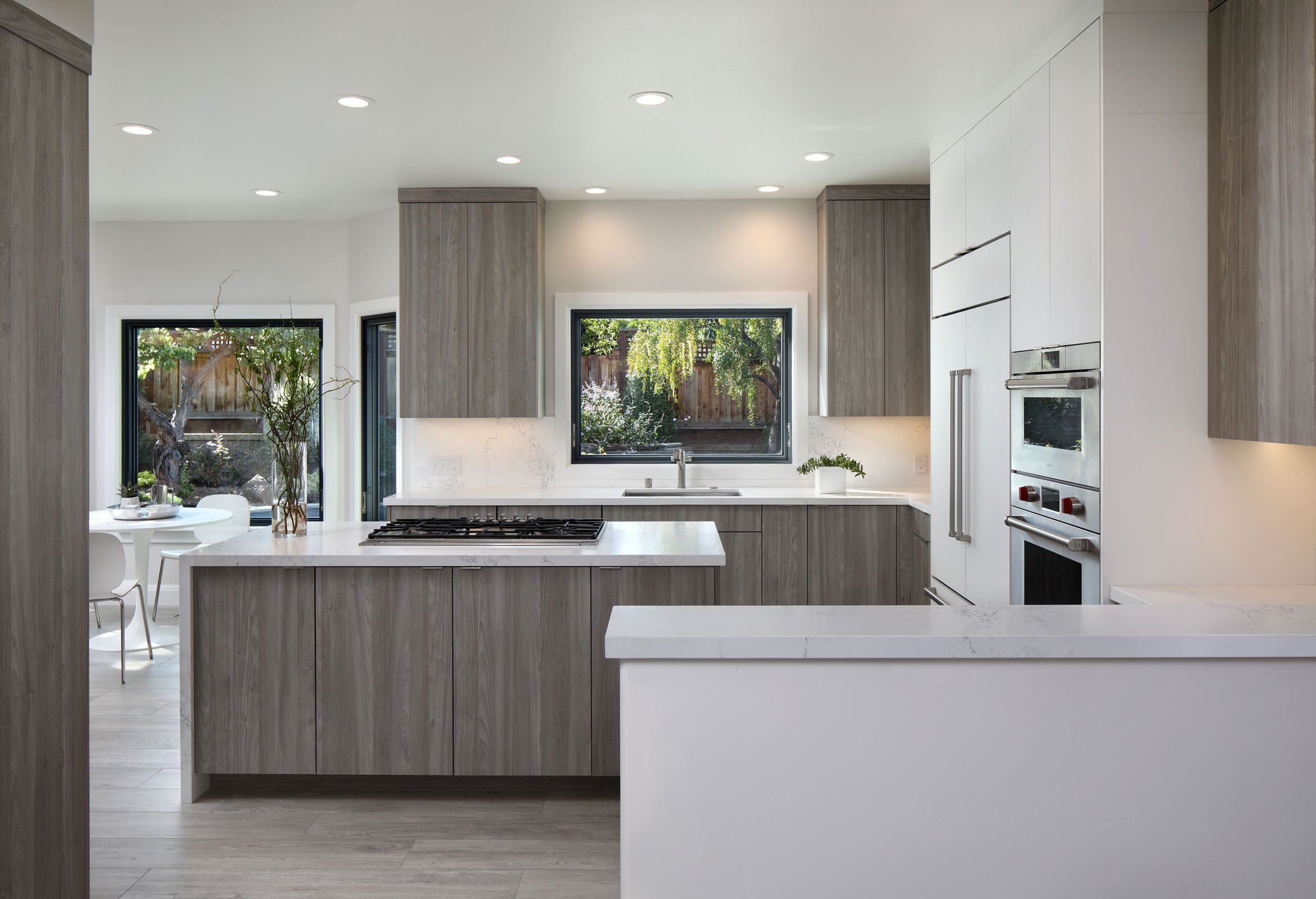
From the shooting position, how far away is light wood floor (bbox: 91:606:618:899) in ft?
8.04

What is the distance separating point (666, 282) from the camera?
5.25m

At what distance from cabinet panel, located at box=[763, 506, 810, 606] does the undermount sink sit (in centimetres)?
35

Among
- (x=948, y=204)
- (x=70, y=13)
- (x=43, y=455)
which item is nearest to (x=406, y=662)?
(x=43, y=455)

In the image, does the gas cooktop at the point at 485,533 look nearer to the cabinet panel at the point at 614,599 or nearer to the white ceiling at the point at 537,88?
A: the cabinet panel at the point at 614,599

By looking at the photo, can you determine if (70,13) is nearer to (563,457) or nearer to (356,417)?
(563,457)

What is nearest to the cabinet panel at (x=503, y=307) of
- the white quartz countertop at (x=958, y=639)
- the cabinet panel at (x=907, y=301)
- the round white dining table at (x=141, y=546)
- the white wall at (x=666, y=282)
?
the white wall at (x=666, y=282)

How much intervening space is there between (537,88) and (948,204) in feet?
5.80

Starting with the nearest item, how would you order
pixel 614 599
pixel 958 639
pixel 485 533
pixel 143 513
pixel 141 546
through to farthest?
1. pixel 958 639
2. pixel 614 599
3. pixel 485 533
4. pixel 143 513
5. pixel 141 546

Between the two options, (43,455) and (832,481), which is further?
(832,481)

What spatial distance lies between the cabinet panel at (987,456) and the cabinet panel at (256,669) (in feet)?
7.70

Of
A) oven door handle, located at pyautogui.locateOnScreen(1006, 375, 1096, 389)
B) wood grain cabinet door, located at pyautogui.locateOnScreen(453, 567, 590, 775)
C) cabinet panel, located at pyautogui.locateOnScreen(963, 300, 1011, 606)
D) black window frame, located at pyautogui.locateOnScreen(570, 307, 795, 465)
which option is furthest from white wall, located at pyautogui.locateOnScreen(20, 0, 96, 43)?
black window frame, located at pyautogui.locateOnScreen(570, 307, 795, 465)

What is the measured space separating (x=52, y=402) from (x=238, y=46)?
155 centimetres

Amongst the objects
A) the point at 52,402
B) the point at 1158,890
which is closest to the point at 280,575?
the point at 52,402

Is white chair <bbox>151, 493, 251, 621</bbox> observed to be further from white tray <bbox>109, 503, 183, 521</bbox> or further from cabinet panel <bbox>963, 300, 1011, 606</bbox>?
cabinet panel <bbox>963, 300, 1011, 606</bbox>
